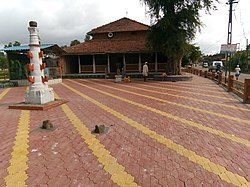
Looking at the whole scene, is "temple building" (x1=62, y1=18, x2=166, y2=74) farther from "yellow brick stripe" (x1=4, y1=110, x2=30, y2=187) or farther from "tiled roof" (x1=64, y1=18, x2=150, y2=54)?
"yellow brick stripe" (x1=4, y1=110, x2=30, y2=187)

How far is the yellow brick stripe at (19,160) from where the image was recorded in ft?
9.43

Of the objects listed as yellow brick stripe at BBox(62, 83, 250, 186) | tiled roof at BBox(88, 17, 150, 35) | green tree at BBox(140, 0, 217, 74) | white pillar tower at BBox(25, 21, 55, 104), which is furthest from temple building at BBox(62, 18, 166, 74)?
yellow brick stripe at BBox(62, 83, 250, 186)

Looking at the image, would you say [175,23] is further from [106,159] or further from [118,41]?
[106,159]

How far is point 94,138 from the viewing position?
4387 millimetres

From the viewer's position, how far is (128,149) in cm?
384

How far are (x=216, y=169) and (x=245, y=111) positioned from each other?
4.33 metres

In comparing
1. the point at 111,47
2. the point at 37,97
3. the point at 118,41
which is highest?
the point at 118,41

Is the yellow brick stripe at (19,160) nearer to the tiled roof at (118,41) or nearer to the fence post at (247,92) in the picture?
the fence post at (247,92)

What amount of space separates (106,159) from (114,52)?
60.0ft

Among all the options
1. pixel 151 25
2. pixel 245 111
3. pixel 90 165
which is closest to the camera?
pixel 90 165

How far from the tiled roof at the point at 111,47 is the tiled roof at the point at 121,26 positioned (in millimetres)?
1448

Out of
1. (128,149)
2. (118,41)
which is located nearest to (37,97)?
(128,149)

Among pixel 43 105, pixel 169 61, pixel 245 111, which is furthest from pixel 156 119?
pixel 169 61

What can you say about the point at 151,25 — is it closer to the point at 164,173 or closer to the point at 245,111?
the point at 245,111
